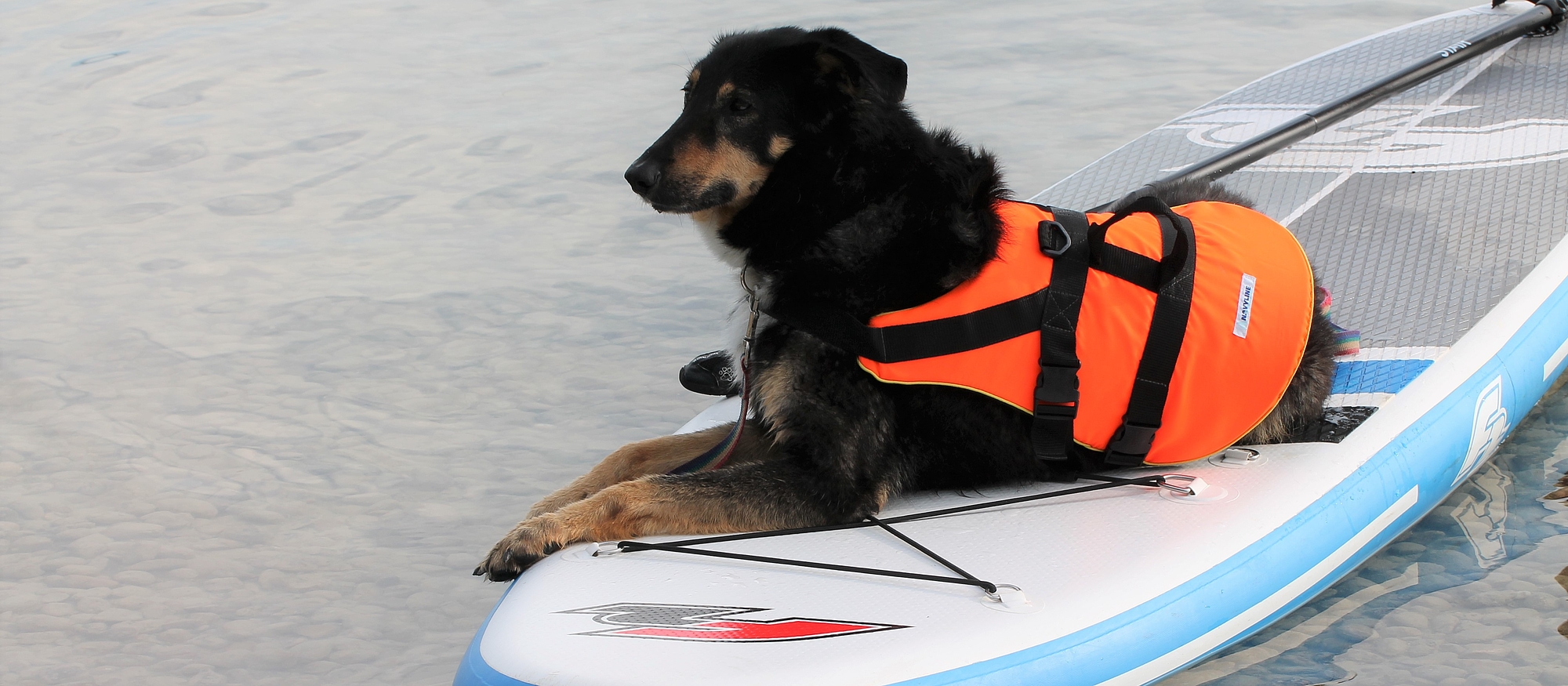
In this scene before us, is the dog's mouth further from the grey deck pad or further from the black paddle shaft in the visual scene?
the grey deck pad

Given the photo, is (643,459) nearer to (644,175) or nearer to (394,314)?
(644,175)

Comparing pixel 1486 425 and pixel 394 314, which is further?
pixel 394 314

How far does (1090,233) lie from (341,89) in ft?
25.2

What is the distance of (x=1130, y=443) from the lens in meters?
2.99

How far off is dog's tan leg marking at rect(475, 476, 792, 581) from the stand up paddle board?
0.04 m

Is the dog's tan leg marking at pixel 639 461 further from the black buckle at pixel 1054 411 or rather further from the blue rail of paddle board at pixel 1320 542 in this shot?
the black buckle at pixel 1054 411

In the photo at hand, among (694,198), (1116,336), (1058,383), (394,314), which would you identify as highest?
(694,198)

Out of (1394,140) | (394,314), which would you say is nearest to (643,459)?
(394,314)

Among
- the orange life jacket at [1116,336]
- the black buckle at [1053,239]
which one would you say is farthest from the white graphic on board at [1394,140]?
the black buckle at [1053,239]

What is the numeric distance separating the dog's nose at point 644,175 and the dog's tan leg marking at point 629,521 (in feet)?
2.16

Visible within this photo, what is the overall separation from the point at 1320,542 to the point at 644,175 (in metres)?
1.79

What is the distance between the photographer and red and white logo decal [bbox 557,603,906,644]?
2.56 meters

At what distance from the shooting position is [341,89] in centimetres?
944

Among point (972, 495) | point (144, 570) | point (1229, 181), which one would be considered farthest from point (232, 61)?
point (972, 495)
